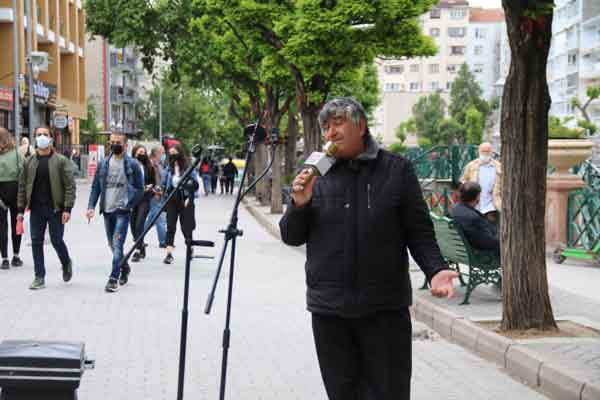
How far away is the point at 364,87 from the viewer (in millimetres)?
49344

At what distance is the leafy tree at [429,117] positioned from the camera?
340 ft

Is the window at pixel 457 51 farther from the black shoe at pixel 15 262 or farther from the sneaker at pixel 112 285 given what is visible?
the sneaker at pixel 112 285

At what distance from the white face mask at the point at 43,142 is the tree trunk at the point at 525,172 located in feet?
17.3

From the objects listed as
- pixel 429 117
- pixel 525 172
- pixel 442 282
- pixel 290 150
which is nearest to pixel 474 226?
pixel 525 172

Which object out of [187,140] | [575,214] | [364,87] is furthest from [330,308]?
[187,140]

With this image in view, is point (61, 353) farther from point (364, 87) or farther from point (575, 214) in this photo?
point (364, 87)

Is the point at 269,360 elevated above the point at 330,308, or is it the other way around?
the point at 330,308

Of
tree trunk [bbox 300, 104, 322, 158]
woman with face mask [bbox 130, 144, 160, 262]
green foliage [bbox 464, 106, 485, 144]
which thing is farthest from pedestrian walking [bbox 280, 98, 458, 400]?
green foliage [bbox 464, 106, 485, 144]

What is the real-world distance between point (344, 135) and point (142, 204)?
1109 centimetres

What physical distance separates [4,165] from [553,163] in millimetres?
8148

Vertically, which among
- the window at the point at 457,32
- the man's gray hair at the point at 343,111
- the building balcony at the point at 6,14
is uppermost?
the window at the point at 457,32

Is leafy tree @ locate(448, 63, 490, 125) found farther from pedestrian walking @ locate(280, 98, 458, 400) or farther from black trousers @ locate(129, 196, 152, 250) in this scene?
pedestrian walking @ locate(280, 98, 458, 400)

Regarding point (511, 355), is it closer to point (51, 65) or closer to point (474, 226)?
point (474, 226)

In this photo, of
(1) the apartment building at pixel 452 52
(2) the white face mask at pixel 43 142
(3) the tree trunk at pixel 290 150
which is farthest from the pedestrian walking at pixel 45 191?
(1) the apartment building at pixel 452 52
